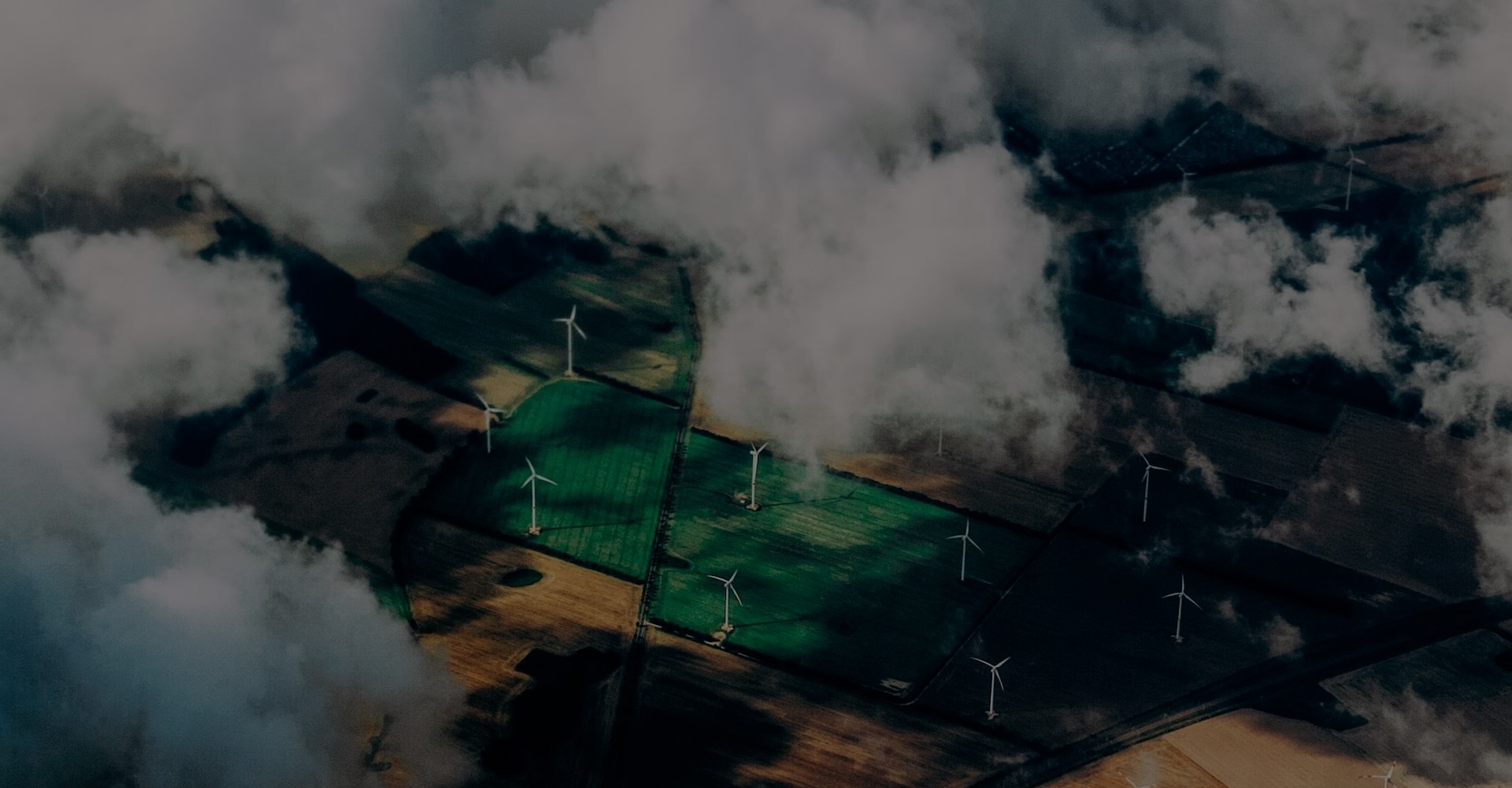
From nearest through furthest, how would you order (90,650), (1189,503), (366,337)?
1. (90,650)
2. (1189,503)
3. (366,337)

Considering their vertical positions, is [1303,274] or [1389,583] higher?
[1303,274]

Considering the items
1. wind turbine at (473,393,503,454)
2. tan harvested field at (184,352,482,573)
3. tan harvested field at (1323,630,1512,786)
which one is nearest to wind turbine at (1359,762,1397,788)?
tan harvested field at (1323,630,1512,786)

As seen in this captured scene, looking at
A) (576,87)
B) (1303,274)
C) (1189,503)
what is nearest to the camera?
(1189,503)

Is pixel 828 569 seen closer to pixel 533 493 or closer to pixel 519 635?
pixel 533 493

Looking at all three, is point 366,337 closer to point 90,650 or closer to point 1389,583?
point 90,650

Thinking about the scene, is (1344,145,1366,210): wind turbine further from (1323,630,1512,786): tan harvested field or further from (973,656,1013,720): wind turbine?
(973,656,1013,720): wind turbine

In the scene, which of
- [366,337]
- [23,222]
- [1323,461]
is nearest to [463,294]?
[366,337]

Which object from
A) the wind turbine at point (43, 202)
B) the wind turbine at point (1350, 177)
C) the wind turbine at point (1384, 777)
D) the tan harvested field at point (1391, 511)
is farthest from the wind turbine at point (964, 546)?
the wind turbine at point (43, 202)
